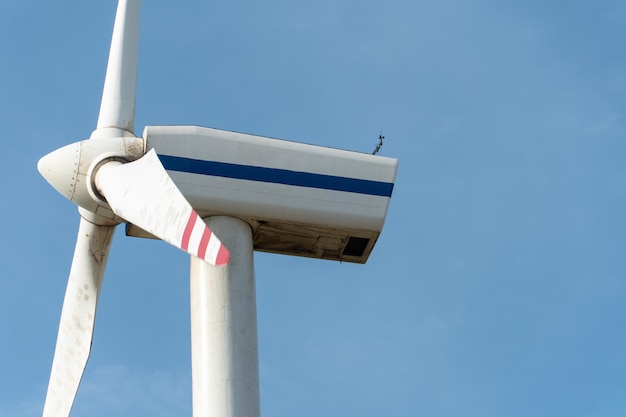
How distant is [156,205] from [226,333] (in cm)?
298

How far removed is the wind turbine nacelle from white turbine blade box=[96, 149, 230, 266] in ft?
3.95

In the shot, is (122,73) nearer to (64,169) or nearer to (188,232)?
(64,169)

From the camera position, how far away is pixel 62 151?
17609mm

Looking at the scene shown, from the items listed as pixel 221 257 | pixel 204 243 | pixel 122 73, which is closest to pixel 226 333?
pixel 204 243

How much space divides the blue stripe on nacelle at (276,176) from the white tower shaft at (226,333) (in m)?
0.80

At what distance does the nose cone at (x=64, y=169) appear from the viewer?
57.3 ft

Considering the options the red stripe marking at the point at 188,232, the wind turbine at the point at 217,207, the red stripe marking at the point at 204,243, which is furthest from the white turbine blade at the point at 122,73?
the red stripe marking at the point at 204,243

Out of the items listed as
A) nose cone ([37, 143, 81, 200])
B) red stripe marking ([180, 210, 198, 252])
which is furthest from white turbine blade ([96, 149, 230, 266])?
nose cone ([37, 143, 81, 200])

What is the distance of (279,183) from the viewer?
17734 millimetres

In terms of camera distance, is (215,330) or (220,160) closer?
(215,330)

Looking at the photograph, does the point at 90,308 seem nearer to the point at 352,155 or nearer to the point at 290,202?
the point at 290,202

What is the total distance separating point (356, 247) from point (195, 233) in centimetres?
681

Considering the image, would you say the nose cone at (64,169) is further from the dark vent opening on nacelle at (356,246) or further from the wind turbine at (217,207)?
the dark vent opening on nacelle at (356,246)

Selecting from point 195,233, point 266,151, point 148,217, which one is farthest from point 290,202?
point 195,233
